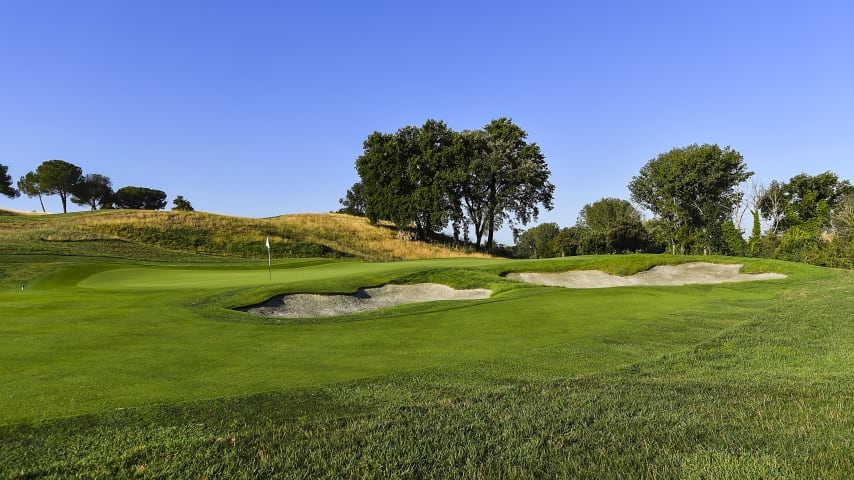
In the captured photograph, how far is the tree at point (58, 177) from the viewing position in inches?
2901

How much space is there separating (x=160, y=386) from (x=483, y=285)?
15.7 m

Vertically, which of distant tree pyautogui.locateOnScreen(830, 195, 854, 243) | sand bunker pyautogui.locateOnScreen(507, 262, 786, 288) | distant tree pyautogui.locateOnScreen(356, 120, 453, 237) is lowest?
sand bunker pyautogui.locateOnScreen(507, 262, 786, 288)

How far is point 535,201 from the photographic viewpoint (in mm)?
51594

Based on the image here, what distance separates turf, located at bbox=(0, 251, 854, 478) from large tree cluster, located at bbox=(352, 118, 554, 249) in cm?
3891

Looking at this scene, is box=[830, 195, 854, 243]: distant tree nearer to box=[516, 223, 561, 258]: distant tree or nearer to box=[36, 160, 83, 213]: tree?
box=[516, 223, 561, 258]: distant tree

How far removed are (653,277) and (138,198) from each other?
10172cm

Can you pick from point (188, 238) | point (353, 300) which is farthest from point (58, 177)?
point (353, 300)

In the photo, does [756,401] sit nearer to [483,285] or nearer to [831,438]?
[831,438]

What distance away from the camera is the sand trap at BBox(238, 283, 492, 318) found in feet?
49.2

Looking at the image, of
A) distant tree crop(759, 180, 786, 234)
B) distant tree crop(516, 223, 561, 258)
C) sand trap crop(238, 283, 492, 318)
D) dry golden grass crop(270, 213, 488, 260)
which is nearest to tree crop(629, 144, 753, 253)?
distant tree crop(759, 180, 786, 234)

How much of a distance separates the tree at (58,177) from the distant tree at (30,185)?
66.8 inches

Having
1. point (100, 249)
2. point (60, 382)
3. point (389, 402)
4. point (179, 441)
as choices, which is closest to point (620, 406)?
point (389, 402)

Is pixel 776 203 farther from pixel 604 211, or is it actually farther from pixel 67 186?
pixel 67 186

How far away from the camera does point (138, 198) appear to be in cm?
9519
